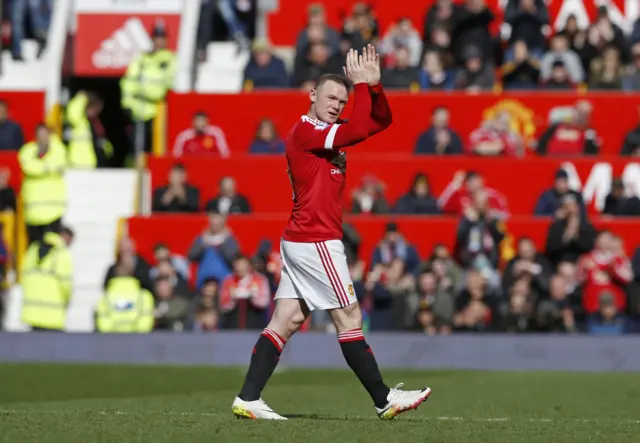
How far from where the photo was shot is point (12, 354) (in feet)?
58.3

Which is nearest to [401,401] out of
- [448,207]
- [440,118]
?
[448,207]

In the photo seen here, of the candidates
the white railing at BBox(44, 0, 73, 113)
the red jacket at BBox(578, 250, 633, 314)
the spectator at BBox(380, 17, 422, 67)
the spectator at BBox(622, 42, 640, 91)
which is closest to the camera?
the red jacket at BBox(578, 250, 633, 314)

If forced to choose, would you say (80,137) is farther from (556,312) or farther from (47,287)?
(556,312)

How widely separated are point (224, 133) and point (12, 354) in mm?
6037

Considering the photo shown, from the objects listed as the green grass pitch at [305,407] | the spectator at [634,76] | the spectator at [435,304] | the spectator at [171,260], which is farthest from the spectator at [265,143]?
the green grass pitch at [305,407]

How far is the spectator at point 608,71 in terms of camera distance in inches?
892

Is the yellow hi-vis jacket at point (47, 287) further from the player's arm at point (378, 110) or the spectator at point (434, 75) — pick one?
the player's arm at point (378, 110)

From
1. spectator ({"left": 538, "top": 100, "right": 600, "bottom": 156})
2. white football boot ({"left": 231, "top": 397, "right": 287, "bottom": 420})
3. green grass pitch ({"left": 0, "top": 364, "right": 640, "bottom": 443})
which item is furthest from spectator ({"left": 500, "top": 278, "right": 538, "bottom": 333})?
white football boot ({"left": 231, "top": 397, "right": 287, "bottom": 420})

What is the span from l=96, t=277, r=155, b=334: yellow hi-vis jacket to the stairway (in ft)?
4.95

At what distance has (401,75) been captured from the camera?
22828 mm

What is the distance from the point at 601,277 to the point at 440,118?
3713 mm

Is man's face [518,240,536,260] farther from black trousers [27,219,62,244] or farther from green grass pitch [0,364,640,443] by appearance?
black trousers [27,219,62,244]

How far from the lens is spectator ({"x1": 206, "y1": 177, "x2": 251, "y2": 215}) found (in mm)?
20656

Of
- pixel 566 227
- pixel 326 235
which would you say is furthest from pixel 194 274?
pixel 326 235
